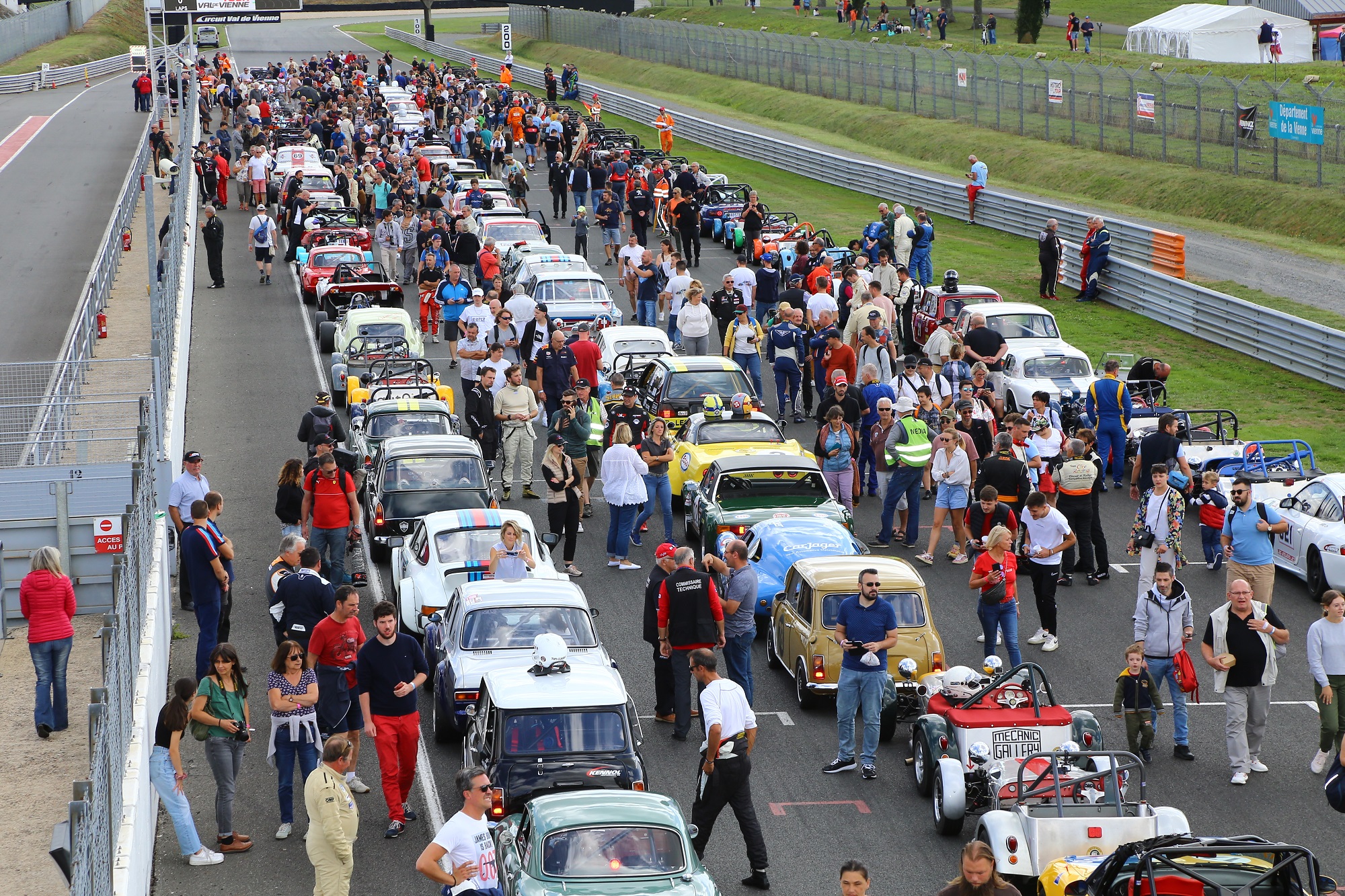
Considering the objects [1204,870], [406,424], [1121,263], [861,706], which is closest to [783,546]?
[861,706]

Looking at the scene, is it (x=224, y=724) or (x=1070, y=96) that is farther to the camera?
(x=1070, y=96)

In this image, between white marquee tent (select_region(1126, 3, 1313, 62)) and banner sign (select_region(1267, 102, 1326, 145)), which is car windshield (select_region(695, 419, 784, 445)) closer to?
banner sign (select_region(1267, 102, 1326, 145))

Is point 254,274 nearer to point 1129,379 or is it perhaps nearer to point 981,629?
point 1129,379

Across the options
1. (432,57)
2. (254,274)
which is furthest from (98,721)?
(432,57)

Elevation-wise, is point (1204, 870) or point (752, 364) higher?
point (752, 364)

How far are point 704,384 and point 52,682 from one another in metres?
10.1

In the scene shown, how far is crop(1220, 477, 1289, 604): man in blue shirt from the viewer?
1512cm

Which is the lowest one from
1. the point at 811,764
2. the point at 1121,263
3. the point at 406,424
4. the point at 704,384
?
the point at 811,764

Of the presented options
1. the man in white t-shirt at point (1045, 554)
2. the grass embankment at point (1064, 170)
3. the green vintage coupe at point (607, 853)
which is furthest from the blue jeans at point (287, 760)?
the grass embankment at point (1064, 170)

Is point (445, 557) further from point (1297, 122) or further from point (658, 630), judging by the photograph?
point (1297, 122)

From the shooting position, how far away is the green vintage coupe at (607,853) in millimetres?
9461

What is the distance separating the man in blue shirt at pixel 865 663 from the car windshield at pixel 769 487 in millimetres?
5358

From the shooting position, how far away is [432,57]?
10000 centimetres

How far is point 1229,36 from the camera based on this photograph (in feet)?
222
